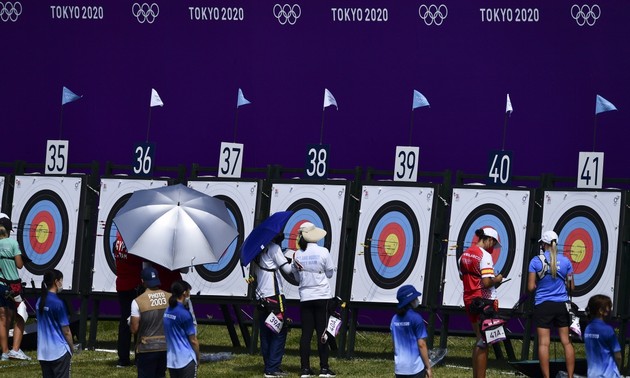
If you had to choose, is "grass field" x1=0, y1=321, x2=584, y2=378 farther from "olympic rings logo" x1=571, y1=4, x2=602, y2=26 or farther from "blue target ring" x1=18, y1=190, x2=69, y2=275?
"olympic rings logo" x1=571, y1=4, x2=602, y2=26

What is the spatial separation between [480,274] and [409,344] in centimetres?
211

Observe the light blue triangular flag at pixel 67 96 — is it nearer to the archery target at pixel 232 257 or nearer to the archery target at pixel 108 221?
the archery target at pixel 108 221

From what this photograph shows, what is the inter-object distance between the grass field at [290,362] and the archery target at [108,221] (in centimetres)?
73

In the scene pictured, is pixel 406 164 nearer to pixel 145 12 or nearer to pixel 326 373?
pixel 326 373

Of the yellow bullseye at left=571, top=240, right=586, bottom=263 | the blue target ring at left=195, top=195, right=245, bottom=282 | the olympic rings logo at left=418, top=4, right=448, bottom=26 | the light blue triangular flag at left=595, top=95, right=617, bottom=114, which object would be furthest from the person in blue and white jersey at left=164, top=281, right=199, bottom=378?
the olympic rings logo at left=418, top=4, right=448, bottom=26

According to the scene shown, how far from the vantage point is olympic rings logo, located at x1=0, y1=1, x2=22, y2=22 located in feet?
59.0

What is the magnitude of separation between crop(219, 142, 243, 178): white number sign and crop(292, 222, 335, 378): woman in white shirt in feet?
7.60

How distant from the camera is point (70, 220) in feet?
49.6

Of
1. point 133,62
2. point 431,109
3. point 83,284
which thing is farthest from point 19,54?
point 431,109

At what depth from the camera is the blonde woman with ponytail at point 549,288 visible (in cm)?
1193

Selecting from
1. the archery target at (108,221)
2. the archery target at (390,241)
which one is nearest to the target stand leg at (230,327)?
the archery target at (108,221)

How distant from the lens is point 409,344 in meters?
9.98

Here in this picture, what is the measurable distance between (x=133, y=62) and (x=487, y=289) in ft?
22.6

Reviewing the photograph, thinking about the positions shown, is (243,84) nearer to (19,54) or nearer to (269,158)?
(269,158)
